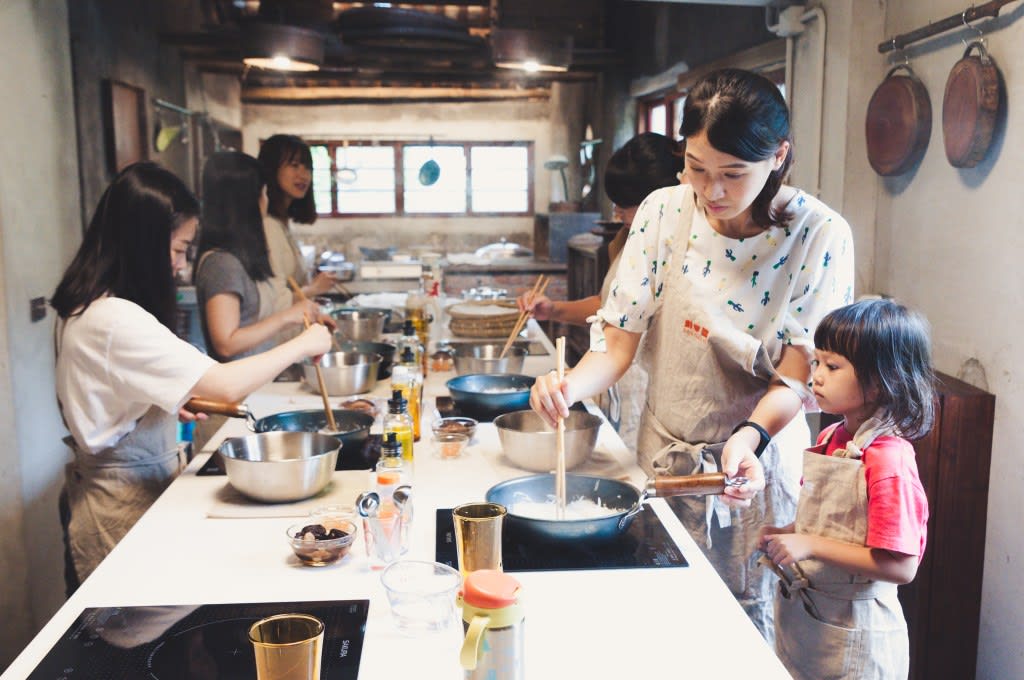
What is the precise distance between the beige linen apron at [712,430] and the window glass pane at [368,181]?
9.53 meters

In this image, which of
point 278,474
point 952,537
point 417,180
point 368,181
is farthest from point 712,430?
point 368,181

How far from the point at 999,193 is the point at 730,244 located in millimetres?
1140

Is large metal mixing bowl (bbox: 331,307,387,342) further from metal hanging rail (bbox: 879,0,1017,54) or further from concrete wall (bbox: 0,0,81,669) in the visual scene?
metal hanging rail (bbox: 879,0,1017,54)

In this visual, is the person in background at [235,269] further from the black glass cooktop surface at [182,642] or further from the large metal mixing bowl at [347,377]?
the black glass cooktop surface at [182,642]

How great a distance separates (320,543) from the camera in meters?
1.67

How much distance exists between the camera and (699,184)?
6.39 feet

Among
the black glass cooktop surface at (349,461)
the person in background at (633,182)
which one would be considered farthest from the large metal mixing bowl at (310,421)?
the person in background at (633,182)

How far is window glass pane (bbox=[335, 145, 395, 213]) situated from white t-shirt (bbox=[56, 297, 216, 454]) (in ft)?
30.7

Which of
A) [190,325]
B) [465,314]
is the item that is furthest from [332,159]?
[465,314]

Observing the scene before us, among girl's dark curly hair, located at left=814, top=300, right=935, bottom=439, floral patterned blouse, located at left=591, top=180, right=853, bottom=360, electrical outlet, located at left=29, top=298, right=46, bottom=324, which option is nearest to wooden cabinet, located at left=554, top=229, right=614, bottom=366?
electrical outlet, located at left=29, top=298, right=46, bottom=324

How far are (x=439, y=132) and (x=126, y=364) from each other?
946 cm

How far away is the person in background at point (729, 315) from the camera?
191 centimetres

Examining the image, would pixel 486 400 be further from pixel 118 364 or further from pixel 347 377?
pixel 118 364

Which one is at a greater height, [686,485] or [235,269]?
[235,269]
